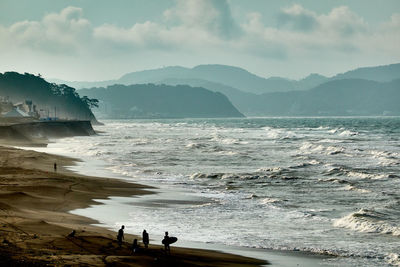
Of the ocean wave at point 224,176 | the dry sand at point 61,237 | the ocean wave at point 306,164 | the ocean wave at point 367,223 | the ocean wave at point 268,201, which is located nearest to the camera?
the dry sand at point 61,237

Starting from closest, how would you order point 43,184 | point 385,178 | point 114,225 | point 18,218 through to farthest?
point 18,218
point 114,225
point 43,184
point 385,178

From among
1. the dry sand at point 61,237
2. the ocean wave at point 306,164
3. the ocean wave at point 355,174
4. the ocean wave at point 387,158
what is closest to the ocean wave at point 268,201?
the dry sand at point 61,237

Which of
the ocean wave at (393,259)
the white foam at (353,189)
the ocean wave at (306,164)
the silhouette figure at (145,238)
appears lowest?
the ocean wave at (393,259)

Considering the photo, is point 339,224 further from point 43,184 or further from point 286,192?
point 43,184

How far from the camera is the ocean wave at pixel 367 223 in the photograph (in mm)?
27516

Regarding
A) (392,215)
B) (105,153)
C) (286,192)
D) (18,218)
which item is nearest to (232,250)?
(18,218)

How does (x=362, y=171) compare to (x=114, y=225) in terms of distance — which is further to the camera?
(x=362, y=171)

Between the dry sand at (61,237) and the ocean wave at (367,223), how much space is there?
861cm

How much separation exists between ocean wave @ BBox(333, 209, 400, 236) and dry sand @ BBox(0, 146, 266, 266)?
861cm

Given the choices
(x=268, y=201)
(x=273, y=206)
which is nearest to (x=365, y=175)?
(x=268, y=201)

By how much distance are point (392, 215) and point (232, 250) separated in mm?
11650

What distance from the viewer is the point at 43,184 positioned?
39.7m

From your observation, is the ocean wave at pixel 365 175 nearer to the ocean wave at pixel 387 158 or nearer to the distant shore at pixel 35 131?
the ocean wave at pixel 387 158

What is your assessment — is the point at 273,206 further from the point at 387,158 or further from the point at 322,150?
the point at 322,150
